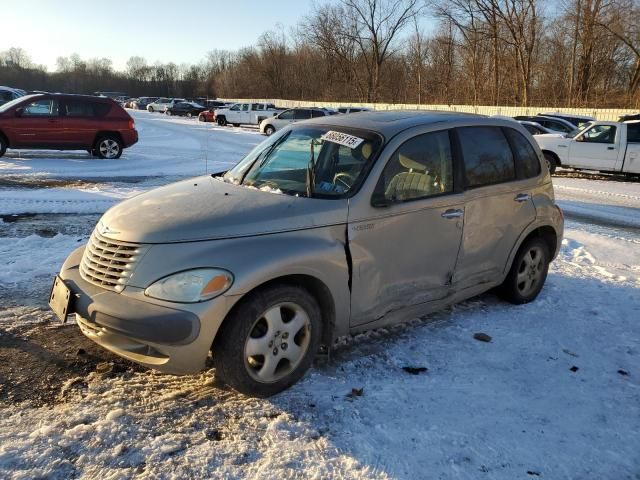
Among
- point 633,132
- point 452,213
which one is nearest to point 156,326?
point 452,213

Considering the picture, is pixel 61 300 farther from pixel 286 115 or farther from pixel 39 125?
pixel 286 115

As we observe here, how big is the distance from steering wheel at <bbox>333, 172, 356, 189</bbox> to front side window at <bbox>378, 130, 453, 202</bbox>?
21 cm

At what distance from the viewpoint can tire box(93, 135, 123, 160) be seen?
52.4 ft

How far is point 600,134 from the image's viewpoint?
52.7 feet

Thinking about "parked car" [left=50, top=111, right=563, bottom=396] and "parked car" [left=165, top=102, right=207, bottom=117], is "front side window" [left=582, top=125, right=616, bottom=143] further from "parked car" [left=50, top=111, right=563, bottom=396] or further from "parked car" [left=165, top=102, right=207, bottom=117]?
"parked car" [left=165, top=102, right=207, bottom=117]

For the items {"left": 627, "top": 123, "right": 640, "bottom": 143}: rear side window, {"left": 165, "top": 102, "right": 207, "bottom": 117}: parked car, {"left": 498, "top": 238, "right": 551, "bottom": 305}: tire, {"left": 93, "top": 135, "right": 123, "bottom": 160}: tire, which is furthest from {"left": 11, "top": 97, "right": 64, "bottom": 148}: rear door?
{"left": 165, "top": 102, "right": 207, "bottom": 117}: parked car

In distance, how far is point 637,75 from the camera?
39281 mm

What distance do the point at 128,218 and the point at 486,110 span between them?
39925 mm

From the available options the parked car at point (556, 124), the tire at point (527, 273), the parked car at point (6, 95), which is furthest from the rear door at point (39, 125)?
the parked car at point (556, 124)

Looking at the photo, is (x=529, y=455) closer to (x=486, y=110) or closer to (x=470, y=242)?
(x=470, y=242)

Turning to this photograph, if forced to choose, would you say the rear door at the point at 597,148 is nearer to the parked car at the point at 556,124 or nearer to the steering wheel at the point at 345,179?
the parked car at the point at 556,124

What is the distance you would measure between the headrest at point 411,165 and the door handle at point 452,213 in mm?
381

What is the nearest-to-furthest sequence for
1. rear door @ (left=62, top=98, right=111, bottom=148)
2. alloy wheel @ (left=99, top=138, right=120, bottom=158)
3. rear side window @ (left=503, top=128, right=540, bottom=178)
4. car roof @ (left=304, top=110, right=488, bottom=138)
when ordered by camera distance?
car roof @ (left=304, top=110, right=488, bottom=138), rear side window @ (left=503, top=128, right=540, bottom=178), rear door @ (left=62, top=98, right=111, bottom=148), alloy wheel @ (left=99, top=138, right=120, bottom=158)

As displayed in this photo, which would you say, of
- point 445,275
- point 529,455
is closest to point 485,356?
point 445,275
